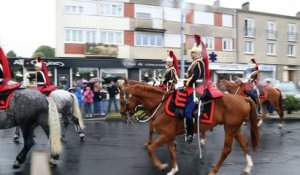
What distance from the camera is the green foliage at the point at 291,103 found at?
19.5 m

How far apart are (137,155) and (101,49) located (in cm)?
2709

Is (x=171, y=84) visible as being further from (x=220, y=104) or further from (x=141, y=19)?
(x=141, y=19)

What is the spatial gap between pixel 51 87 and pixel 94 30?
2682 cm

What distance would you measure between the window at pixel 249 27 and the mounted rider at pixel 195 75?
3899 cm

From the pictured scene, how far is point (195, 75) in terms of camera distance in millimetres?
7508

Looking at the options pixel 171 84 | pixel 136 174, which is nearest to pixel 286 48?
pixel 171 84

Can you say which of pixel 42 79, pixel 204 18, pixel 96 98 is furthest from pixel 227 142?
pixel 204 18

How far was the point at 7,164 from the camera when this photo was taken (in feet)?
27.6

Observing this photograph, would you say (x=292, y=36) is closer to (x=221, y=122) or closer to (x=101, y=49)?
(x=101, y=49)

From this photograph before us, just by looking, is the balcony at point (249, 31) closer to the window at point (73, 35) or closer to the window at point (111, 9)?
the window at point (111, 9)

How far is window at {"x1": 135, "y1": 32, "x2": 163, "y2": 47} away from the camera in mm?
38781

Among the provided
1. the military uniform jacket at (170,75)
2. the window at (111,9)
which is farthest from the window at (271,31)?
the military uniform jacket at (170,75)

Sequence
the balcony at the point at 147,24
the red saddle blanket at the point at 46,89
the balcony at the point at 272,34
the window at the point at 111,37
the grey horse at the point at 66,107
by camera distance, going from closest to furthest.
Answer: the red saddle blanket at the point at 46,89 < the grey horse at the point at 66,107 < the window at the point at 111,37 < the balcony at the point at 147,24 < the balcony at the point at 272,34

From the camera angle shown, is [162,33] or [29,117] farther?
[162,33]
